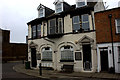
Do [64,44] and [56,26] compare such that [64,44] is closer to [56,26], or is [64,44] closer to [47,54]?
[56,26]

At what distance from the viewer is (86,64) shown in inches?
568

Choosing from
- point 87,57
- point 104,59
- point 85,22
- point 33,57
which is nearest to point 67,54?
point 87,57

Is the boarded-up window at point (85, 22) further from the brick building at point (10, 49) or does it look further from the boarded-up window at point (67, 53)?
the brick building at point (10, 49)

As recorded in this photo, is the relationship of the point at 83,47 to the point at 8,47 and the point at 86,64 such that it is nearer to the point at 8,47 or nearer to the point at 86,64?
the point at 86,64

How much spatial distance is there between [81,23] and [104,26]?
285 cm

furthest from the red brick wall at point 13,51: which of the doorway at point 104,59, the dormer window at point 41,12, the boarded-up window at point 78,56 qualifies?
the doorway at point 104,59

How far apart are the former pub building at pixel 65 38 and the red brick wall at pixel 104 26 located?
1.87 ft

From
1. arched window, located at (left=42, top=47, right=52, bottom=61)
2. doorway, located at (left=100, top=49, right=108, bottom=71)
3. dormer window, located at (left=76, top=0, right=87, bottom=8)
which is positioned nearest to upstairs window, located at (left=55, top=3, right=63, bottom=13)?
dormer window, located at (left=76, top=0, right=87, bottom=8)

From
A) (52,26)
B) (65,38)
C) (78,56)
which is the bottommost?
(78,56)

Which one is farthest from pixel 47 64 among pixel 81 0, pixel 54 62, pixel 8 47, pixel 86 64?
pixel 8 47

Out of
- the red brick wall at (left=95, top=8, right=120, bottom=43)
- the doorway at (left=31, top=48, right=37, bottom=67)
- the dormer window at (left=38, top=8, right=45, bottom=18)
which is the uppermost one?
the dormer window at (left=38, top=8, right=45, bottom=18)

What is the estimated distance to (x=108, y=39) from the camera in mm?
13469

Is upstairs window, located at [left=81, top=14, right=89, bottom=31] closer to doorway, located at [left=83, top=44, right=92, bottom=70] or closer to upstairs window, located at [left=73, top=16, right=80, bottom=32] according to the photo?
upstairs window, located at [left=73, top=16, right=80, bottom=32]

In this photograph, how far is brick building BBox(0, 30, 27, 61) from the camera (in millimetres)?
34188
